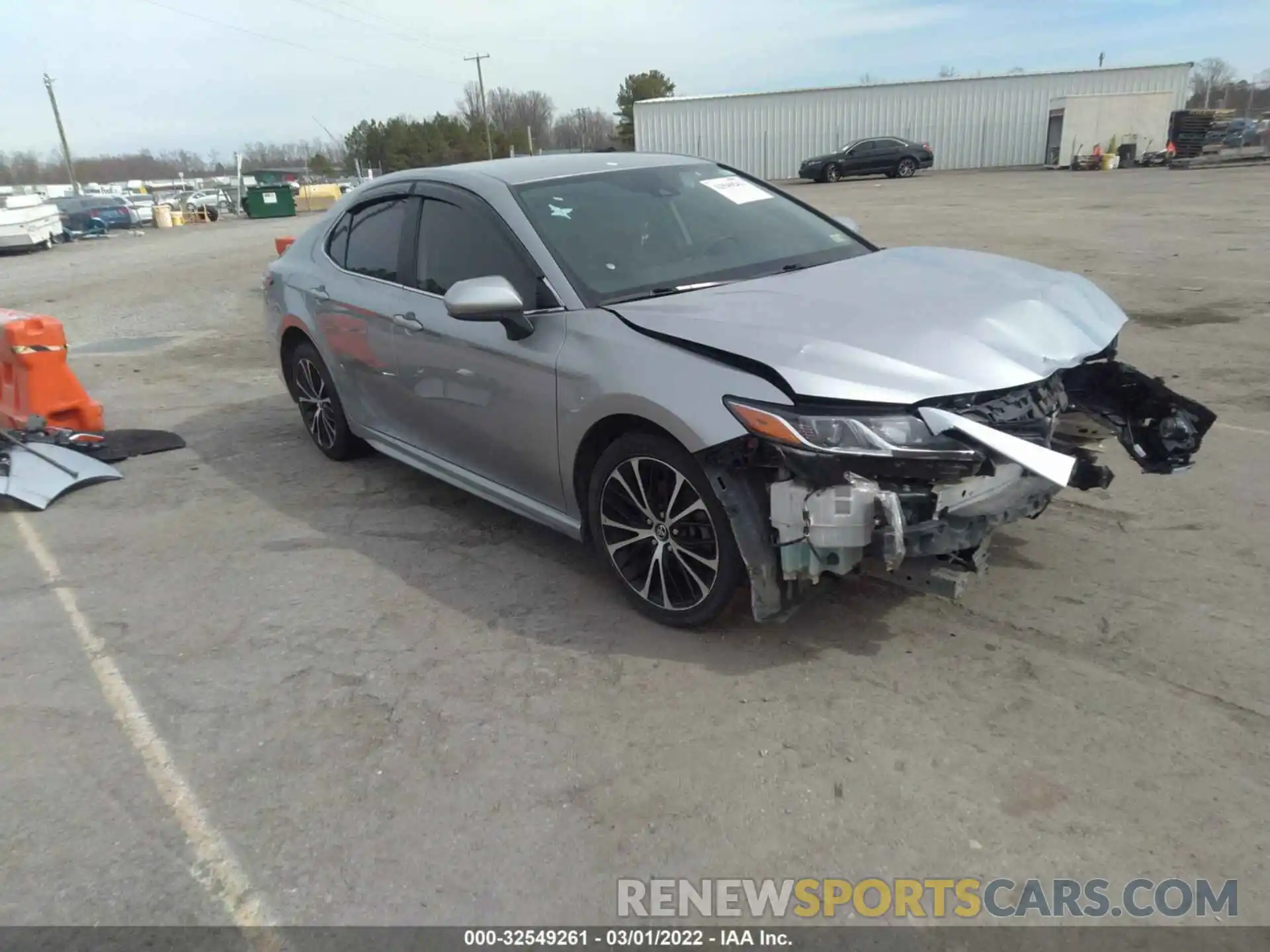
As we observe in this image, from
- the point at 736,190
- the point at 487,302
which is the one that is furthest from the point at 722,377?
the point at 736,190

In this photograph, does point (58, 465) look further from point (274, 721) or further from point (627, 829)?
point (627, 829)

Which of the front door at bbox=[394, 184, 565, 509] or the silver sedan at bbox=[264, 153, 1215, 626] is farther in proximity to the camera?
the front door at bbox=[394, 184, 565, 509]

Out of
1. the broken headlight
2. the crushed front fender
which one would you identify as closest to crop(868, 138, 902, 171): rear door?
the crushed front fender

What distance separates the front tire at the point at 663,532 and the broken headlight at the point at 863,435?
39 cm

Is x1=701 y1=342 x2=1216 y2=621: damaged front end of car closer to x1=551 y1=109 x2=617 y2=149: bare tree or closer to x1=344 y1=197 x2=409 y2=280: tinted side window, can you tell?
x1=344 y1=197 x2=409 y2=280: tinted side window

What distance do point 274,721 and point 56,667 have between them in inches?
45.5

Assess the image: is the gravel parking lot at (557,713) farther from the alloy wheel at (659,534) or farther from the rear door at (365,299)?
the rear door at (365,299)

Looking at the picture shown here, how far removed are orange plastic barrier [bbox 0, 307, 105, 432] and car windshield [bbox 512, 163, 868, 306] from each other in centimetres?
421

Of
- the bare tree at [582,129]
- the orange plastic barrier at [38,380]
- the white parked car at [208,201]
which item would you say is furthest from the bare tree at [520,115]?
the orange plastic barrier at [38,380]

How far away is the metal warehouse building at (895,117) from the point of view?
44625 mm

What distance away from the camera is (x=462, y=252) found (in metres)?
4.24

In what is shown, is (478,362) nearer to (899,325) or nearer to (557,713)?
(557,713)

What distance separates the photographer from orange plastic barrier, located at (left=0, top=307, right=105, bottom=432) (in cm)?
634

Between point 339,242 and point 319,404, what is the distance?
1.05 metres
